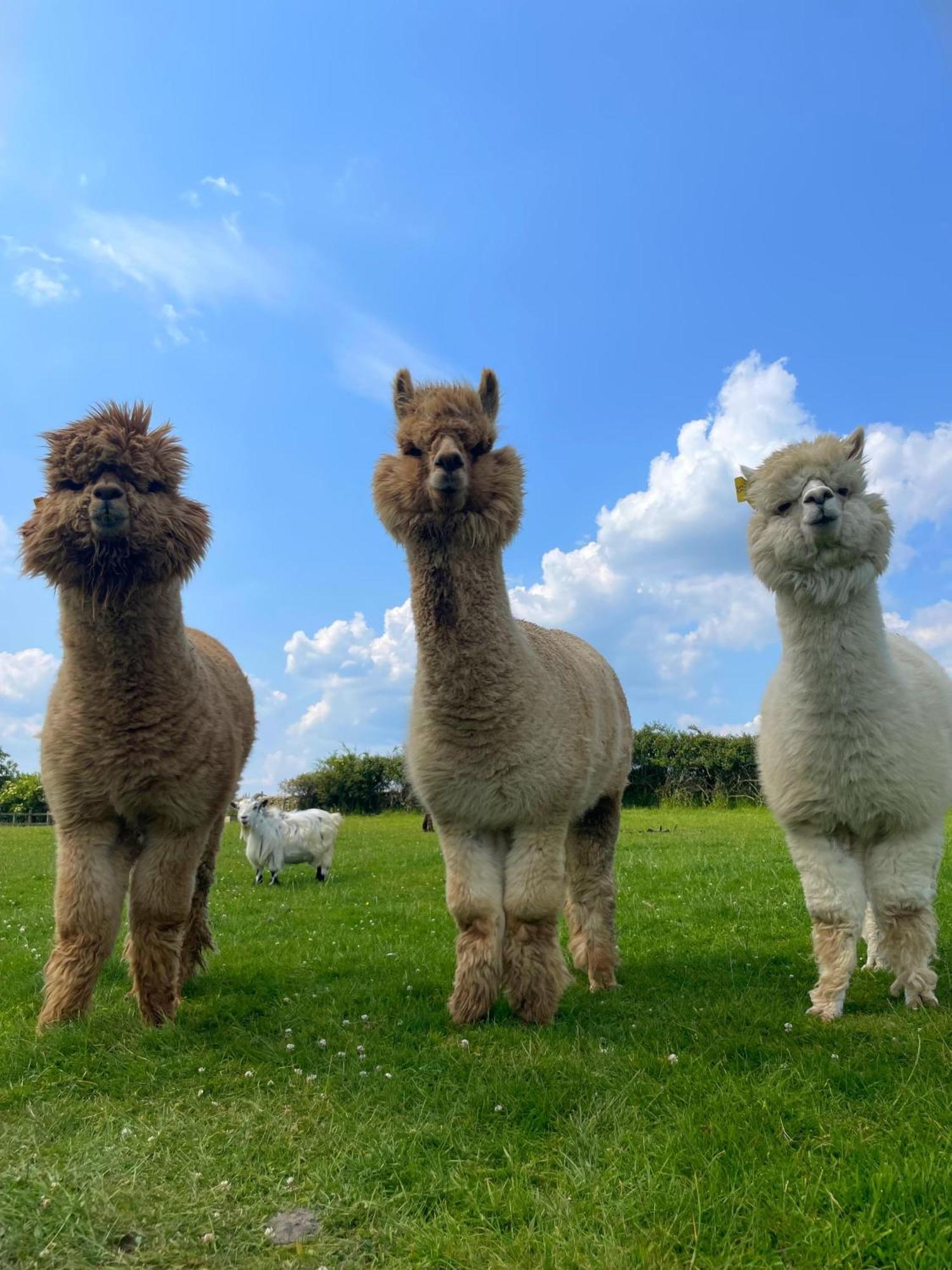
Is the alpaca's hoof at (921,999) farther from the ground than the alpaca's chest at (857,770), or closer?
closer

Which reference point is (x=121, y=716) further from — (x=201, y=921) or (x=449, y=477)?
(x=449, y=477)

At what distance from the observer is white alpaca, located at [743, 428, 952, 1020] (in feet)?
16.3

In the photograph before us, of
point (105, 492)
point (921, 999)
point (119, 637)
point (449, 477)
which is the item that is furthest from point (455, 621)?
point (921, 999)

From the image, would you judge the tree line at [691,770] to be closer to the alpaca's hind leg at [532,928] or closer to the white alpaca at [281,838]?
the white alpaca at [281,838]

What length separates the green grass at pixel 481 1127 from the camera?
2.78 metres

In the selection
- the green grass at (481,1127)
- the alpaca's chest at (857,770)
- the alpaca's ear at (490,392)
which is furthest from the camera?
the alpaca's ear at (490,392)

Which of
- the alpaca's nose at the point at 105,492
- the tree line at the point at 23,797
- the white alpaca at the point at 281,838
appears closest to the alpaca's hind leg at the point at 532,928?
the alpaca's nose at the point at 105,492

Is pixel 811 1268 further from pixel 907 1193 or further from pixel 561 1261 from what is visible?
pixel 561 1261

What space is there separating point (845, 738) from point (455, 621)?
2.32 metres

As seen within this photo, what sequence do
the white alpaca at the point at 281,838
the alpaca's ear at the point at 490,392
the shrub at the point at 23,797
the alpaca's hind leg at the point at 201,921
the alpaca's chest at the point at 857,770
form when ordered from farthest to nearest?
the shrub at the point at 23,797
the white alpaca at the point at 281,838
the alpaca's hind leg at the point at 201,921
the alpaca's ear at the point at 490,392
the alpaca's chest at the point at 857,770

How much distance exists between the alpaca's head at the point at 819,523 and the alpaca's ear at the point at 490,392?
162 centimetres

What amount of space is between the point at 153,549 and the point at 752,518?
347 centimetres

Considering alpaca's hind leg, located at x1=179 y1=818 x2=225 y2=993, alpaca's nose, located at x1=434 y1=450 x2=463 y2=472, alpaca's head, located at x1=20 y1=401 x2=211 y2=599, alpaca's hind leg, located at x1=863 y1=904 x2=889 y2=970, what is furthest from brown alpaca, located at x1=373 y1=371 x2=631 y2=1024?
alpaca's hind leg, located at x1=863 y1=904 x2=889 y2=970

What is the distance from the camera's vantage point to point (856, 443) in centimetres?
529
